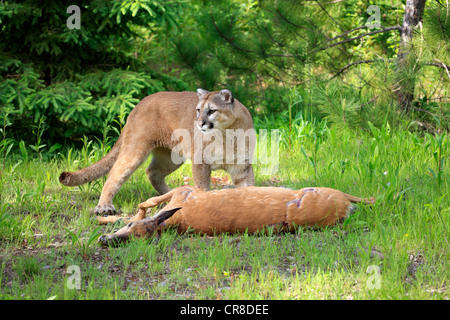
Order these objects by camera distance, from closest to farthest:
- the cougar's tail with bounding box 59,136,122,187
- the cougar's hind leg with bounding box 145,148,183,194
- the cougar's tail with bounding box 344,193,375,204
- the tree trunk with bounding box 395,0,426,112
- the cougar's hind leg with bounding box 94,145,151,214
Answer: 1. the cougar's tail with bounding box 344,193,375,204
2. the cougar's tail with bounding box 59,136,122,187
3. the cougar's hind leg with bounding box 94,145,151,214
4. the cougar's hind leg with bounding box 145,148,183,194
5. the tree trunk with bounding box 395,0,426,112

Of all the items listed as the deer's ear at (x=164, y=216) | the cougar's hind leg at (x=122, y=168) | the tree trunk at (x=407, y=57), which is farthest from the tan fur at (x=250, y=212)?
the tree trunk at (x=407, y=57)

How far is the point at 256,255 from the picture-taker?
11.3ft

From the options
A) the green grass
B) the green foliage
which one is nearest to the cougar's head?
the green grass

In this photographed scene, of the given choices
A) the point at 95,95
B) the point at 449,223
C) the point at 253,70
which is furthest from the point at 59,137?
the point at 449,223

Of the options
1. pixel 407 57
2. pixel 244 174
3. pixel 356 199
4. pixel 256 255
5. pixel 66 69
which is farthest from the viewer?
pixel 66 69

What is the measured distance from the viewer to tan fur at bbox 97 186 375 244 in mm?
3732

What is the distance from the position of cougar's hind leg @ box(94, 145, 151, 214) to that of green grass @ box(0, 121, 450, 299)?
7.1 inches

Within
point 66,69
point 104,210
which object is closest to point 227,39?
point 66,69

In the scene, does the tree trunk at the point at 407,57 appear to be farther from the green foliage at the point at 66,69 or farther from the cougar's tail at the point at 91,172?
the cougar's tail at the point at 91,172

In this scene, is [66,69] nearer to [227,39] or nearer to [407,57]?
[227,39]

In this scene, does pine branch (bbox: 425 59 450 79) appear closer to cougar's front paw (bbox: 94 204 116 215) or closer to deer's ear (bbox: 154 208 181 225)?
deer's ear (bbox: 154 208 181 225)

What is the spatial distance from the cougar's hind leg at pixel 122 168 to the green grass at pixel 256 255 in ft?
0.60

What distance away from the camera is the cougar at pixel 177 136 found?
483cm

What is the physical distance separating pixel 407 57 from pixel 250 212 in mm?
3425
